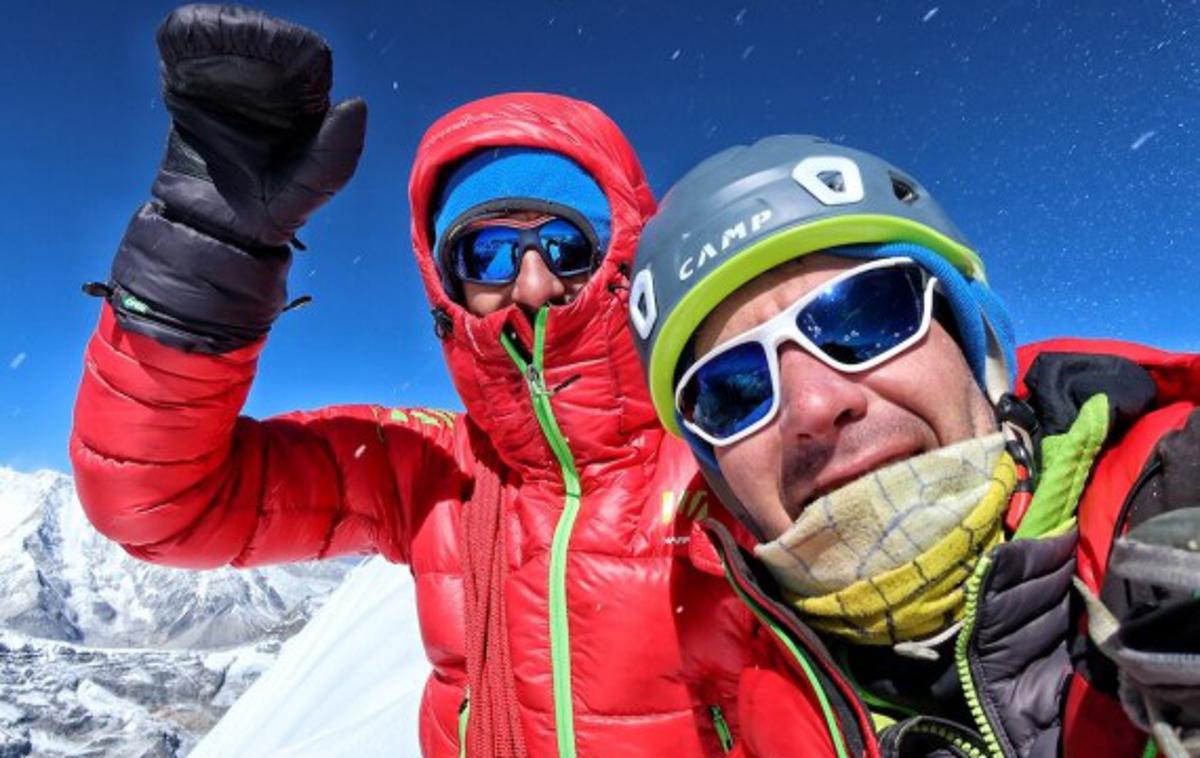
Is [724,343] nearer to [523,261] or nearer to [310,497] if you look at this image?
[523,261]

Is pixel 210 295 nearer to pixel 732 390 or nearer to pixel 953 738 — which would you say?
pixel 732 390

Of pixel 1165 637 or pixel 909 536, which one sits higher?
pixel 909 536

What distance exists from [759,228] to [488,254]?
Answer: 85 cm

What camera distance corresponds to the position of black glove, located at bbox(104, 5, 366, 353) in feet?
5.42

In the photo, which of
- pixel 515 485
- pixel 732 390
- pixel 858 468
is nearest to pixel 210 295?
pixel 515 485

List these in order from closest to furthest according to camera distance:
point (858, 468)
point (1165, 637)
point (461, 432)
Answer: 1. point (1165, 637)
2. point (858, 468)
3. point (461, 432)

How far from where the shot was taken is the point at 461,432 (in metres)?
2.41

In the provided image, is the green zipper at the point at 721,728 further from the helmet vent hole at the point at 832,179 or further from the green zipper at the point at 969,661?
the helmet vent hole at the point at 832,179

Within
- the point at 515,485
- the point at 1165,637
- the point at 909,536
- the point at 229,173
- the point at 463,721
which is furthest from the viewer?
the point at 515,485

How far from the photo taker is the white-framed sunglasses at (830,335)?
4.87ft

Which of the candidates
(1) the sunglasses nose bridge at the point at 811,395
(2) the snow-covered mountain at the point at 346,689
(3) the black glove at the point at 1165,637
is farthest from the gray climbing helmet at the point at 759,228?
(2) the snow-covered mountain at the point at 346,689

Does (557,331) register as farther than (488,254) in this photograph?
No

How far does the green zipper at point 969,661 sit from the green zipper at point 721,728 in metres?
0.74

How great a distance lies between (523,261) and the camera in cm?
210
